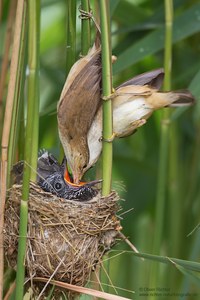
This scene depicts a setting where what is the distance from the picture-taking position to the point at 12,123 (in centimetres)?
211

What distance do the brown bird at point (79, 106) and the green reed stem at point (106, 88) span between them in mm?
330

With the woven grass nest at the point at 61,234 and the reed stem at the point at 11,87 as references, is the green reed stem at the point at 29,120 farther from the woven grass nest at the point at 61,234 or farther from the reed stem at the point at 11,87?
the woven grass nest at the point at 61,234

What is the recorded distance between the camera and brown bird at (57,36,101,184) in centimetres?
229

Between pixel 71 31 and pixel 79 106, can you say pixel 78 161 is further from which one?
pixel 71 31

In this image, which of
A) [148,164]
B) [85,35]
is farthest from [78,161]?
[148,164]

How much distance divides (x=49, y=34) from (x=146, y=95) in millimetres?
1781

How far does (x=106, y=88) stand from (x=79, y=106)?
575 millimetres

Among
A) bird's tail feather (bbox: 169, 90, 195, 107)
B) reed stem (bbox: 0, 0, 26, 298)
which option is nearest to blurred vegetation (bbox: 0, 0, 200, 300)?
bird's tail feather (bbox: 169, 90, 195, 107)

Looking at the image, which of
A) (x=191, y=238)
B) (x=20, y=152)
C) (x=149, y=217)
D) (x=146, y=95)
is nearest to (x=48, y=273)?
(x=20, y=152)

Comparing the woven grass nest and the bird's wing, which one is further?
the bird's wing

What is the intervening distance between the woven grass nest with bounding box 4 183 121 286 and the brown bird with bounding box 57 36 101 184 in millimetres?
310

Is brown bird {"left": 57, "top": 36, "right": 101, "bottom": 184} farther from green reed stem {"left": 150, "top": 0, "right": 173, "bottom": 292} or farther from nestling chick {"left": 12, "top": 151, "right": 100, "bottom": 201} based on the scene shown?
green reed stem {"left": 150, "top": 0, "right": 173, "bottom": 292}

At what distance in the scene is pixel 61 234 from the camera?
2.28 meters

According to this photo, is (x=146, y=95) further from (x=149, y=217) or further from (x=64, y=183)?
(x=149, y=217)
